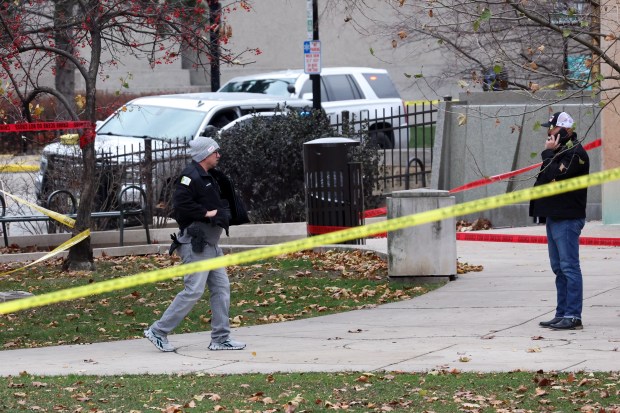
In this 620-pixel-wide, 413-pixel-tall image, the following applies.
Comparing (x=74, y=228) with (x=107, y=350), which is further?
(x=74, y=228)

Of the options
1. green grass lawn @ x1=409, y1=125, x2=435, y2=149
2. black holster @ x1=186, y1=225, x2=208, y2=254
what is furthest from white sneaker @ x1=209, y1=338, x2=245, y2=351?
green grass lawn @ x1=409, y1=125, x2=435, y2=149

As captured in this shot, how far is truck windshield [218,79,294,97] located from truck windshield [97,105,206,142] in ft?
14.0

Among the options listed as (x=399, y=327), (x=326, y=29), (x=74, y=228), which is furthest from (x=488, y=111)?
(x=326, y=29)

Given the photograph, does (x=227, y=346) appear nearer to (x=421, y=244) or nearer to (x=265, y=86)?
(x=421, y=244)

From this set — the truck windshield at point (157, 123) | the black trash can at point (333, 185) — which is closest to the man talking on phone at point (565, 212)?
the black trash can at point (333, 185)

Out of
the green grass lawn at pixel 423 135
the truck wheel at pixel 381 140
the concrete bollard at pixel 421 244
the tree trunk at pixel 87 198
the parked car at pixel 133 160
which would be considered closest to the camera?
the concrete bollard at pixel 421 244

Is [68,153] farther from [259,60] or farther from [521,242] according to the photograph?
[259,60]

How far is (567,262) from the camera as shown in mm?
9508

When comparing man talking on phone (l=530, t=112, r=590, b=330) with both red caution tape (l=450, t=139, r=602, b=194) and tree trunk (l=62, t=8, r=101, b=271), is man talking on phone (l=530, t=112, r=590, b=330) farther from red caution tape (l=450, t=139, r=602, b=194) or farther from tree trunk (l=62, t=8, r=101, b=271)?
red caution tape (l=450, t=139, r=602, b=194)

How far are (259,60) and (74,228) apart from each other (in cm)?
3073

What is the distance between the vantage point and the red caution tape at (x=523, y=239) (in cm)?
1475

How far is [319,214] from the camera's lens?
14422 mm

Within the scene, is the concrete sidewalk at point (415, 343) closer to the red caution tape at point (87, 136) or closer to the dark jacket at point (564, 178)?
the dark jacket at point (564, 178)

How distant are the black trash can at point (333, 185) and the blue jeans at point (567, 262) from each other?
4.78m
